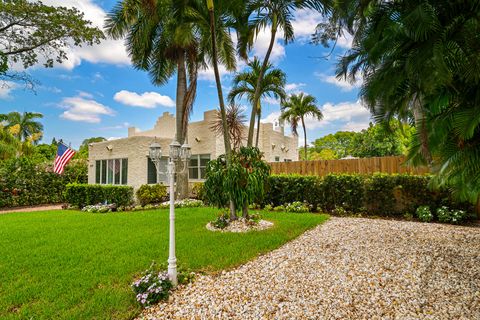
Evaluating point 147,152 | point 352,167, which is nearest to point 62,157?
point 147,152

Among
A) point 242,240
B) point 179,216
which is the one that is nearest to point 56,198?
point 179,216

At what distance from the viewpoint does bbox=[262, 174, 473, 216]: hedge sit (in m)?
7.19

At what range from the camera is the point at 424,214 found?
273 inches

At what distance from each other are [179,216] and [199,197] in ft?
14.1

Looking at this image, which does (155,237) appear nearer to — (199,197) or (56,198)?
(199,197)

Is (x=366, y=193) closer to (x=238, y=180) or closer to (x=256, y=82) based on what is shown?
(x=238, y=180)

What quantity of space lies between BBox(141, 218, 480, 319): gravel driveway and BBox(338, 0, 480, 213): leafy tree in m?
1.21

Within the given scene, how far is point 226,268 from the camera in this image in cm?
391

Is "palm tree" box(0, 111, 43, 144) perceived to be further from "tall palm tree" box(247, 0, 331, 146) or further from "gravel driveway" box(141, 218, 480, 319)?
"gravel driveway" box(141, 218, 480, 319)

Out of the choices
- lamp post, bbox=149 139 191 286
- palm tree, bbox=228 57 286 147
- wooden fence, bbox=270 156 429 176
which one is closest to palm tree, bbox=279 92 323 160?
palm tree, bbox=228 57 286 147

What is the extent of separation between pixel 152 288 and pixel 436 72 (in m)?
3.94

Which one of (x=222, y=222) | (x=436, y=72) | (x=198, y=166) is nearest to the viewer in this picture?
(x=436, y=72)

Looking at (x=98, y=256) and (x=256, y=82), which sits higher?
(x=256, y=82)

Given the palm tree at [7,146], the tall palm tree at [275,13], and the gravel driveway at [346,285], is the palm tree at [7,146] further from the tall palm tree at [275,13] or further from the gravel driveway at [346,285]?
the gravel driveway at [346,285]
